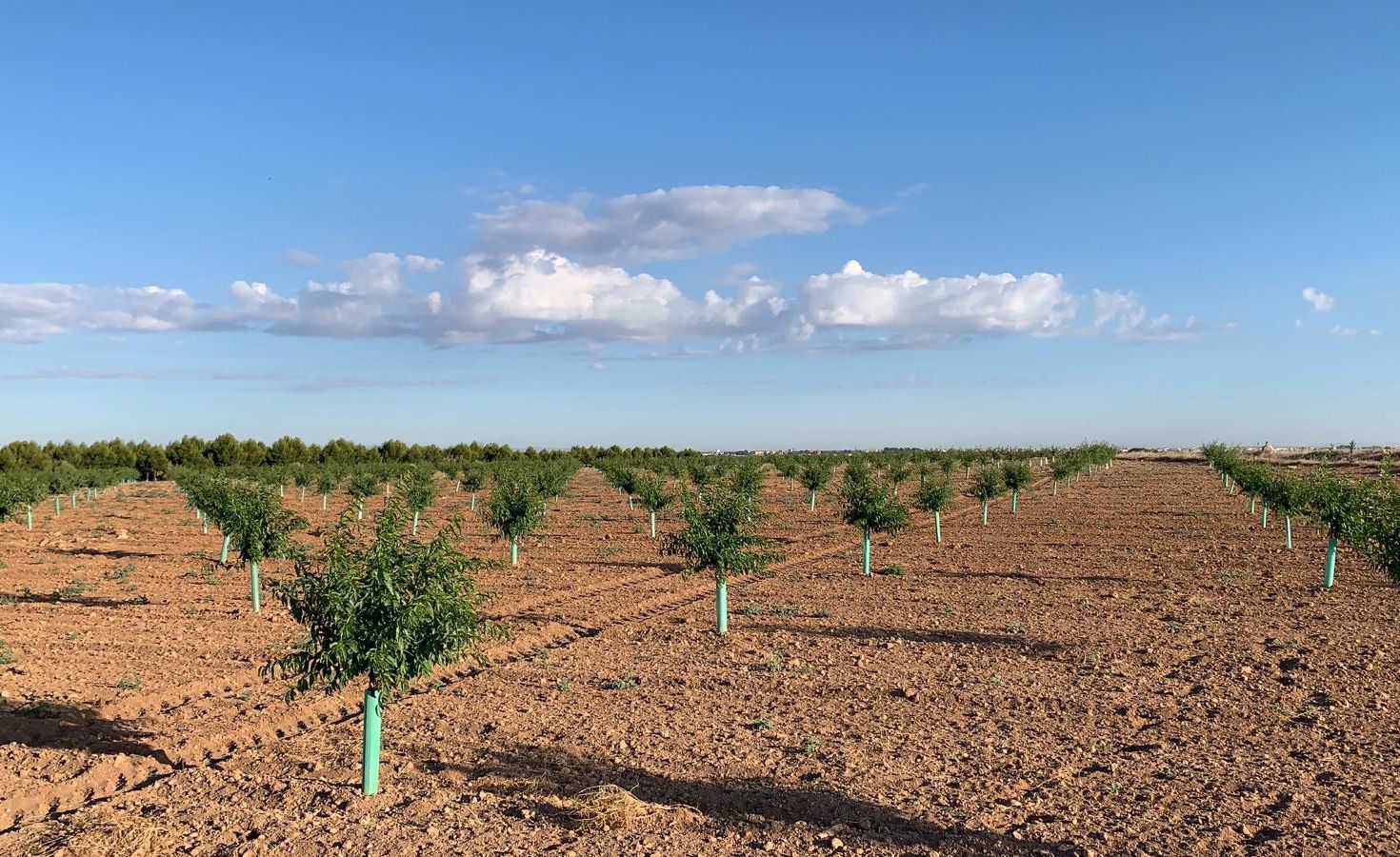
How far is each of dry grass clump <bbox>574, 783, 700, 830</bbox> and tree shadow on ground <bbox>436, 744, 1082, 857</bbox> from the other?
0.61 ft

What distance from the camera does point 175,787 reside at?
11016mm

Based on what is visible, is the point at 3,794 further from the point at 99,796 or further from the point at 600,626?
the point at 600,626

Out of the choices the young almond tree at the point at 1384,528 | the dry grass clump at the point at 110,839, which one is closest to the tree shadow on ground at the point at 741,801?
the dry grass clump at the point at 110,839

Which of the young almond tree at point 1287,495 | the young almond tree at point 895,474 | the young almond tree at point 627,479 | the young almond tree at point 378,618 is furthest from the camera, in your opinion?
the young almond tree at point 627,479

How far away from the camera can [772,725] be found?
1335 centimetres

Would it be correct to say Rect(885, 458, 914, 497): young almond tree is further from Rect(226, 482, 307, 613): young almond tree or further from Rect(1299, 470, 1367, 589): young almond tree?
Rect(226, 482, 307, 613): young almond tree

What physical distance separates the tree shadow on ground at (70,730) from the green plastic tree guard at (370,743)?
376 centimetres

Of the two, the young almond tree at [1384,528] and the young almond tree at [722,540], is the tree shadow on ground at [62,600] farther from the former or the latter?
the young almond tree at [1384,528]

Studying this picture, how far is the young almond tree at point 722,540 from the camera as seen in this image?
67.2ft

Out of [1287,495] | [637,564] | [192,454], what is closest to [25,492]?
[637,564]

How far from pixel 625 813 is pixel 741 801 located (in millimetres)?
1537

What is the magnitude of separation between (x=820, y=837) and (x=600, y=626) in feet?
42.1

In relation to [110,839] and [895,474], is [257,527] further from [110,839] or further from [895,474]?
[895,474]

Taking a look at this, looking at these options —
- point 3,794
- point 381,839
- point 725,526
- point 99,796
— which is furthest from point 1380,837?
point 3,794
